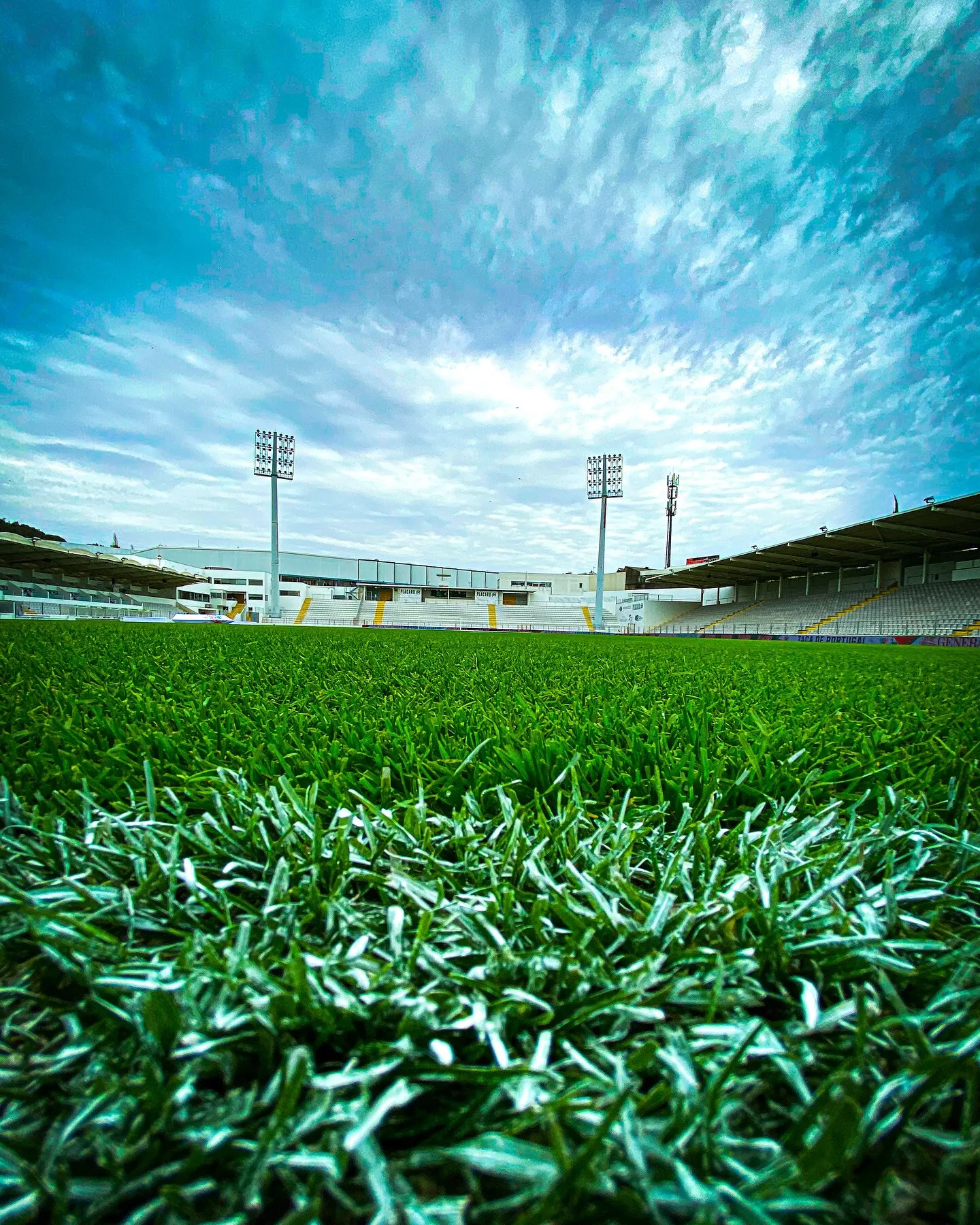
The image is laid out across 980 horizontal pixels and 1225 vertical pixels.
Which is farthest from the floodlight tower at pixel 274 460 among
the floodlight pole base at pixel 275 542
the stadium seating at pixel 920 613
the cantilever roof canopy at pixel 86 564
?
the stadium seating at pixel 920 613

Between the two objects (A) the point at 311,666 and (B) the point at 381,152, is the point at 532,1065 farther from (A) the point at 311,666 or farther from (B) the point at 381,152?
(B) the point at 381,152

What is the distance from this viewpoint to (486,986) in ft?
1.28

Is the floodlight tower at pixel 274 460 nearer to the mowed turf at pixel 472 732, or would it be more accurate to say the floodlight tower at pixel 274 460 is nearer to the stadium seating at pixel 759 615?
the stadium seating at pixel 759 615

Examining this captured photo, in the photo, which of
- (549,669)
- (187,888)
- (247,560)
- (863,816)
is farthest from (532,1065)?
(247,560)

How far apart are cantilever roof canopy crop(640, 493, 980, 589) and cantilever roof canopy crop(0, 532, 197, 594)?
93.3 feet

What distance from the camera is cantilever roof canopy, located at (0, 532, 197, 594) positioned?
22.3m

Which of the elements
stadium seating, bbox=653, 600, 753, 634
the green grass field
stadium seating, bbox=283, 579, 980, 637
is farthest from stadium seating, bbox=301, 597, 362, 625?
the green grass field

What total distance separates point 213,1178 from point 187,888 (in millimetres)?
323

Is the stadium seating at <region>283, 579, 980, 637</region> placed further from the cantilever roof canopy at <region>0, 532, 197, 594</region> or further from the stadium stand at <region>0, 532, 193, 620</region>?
the stadium stand at <region>0, 532, 193, 620</region>

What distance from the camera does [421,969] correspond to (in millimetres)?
428

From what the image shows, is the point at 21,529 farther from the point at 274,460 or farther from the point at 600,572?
the point at 600,572

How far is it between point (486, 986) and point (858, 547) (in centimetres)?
2371

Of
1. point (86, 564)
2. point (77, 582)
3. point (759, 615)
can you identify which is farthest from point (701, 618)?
point (77, 582)

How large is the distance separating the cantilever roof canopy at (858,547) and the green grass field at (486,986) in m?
17.8
